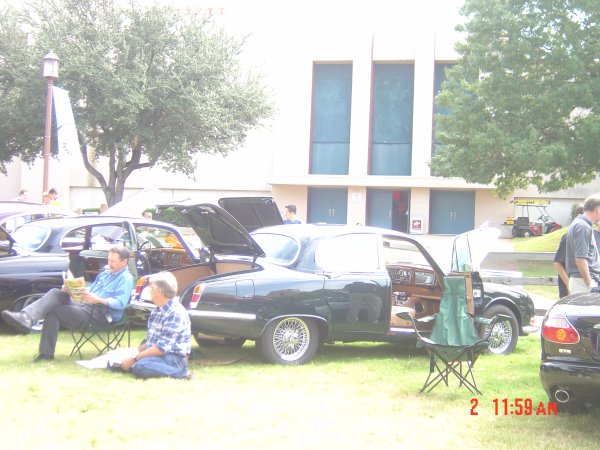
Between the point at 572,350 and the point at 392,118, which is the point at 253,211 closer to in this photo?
the point at 572,350

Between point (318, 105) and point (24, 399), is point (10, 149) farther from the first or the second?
point (24, 399)

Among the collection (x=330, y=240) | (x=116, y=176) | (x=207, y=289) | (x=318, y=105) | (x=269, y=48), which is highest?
(x=269, y=48)

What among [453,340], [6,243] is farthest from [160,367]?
[6,243]

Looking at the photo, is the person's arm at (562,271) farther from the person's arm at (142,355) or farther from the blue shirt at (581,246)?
the person's arm at (142,355)

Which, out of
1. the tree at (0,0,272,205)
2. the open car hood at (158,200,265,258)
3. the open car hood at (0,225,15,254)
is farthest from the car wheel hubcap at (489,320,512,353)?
the tree at (0,0,272,205)

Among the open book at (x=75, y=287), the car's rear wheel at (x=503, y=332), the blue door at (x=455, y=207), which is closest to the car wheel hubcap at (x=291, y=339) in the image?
the open book at (x=75, y=287)

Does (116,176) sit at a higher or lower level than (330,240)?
higher

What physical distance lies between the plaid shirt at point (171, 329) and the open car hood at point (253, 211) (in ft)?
10.3

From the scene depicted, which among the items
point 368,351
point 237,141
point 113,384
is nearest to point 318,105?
point 237,141

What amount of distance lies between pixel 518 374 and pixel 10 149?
876 inches

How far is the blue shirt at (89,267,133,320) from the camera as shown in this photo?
7.59m

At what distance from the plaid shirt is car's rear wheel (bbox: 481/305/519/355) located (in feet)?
11.9

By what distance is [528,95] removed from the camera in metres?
21.0

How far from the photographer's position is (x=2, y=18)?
928 inches
